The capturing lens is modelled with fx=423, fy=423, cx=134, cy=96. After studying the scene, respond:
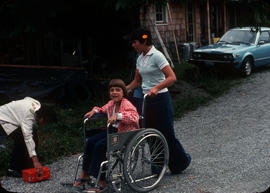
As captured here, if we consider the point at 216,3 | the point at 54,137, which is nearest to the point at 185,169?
the point at 54,137

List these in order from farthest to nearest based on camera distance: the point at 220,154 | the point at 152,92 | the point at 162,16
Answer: the point at 162,16
the point at 220,154
the point at 152,92

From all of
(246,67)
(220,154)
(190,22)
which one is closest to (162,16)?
(190,22)

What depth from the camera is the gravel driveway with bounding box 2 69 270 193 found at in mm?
4754

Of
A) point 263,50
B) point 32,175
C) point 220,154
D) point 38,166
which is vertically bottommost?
point 220,154

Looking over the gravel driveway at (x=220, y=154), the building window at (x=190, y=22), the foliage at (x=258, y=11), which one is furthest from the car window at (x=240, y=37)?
the building window at (x=190, y=22)

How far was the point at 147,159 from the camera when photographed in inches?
186

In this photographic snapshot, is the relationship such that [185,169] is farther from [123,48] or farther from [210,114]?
[123,48]

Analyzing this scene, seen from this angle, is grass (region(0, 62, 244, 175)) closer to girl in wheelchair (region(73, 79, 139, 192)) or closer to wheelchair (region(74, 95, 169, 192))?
girl in wheelchair (region(73, 79, 139, 192))

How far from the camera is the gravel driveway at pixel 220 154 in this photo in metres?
4.75

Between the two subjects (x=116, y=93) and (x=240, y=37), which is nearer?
(x=116, y=93)

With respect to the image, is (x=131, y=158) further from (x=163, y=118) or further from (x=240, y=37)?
(x=240, y=37)

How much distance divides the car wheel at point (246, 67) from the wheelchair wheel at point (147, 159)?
9.65 meters

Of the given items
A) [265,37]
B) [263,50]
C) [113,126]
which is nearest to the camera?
[113,126]

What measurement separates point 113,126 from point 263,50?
11471mm
